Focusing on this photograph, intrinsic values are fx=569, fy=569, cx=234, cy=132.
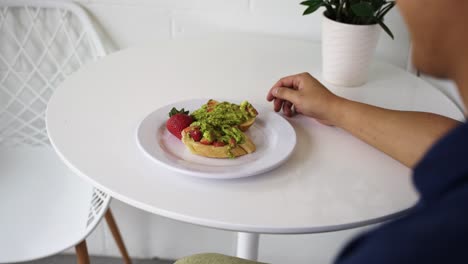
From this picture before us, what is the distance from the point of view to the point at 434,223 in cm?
48

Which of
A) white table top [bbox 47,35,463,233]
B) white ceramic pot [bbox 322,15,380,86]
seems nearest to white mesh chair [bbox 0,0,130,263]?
white table top [bbox 47,35,463,233]

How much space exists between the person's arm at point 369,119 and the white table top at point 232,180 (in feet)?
0.09

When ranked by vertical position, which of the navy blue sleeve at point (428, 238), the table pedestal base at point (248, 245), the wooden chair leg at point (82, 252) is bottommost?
the wooden chair leg at point (82, 252)

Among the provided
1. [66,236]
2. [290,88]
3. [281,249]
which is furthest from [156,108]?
[281,249]

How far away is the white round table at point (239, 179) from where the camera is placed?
34.9 inches

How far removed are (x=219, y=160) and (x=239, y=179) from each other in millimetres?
61

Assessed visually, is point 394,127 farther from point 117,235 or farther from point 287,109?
point 117,235

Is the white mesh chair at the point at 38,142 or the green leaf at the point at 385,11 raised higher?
the green leaf at the point at 385,11

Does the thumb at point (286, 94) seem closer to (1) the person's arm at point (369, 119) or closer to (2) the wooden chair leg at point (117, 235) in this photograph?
(1) the person's arm at point (369, 119)

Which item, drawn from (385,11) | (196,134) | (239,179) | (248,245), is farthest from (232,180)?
(385,11)

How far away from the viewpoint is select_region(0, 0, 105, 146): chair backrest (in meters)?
1.64

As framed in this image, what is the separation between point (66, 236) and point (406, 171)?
2.63 feet

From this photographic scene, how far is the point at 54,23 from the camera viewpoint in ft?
5.48

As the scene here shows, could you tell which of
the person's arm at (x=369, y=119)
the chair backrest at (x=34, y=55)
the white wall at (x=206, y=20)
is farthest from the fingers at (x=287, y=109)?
the chair backrest at (x=34, y=55)
